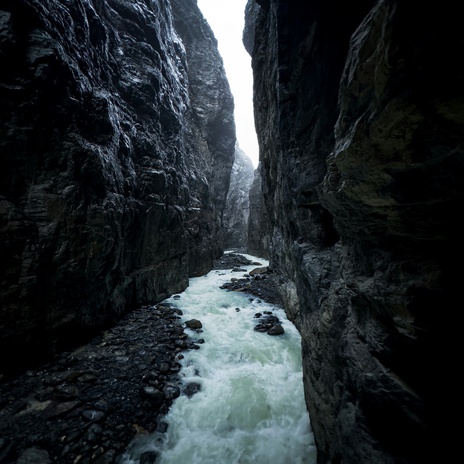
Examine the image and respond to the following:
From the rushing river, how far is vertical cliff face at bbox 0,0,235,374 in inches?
181

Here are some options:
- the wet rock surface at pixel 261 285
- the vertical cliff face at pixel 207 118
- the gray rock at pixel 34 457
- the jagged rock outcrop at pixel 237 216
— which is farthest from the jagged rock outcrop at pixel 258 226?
the gray rock at pixel 34 457

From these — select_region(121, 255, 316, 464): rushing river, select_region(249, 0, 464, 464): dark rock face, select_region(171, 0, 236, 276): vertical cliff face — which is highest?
select_region(171, 0, 236, 276): vertical cliff face

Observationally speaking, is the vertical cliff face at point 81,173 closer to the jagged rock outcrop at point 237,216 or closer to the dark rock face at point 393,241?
the dark rock face at point 393,241

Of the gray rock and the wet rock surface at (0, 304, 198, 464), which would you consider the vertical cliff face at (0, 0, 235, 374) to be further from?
the gray rock

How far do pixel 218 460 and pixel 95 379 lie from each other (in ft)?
13.4

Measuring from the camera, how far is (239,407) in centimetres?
613

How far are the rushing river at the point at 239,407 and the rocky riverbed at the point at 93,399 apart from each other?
0.41m

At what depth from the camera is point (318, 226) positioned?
659 centimetres

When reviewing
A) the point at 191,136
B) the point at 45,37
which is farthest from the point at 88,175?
the point at 191,136

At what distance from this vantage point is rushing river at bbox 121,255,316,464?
4.96 m

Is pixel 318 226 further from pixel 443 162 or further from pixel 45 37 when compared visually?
pixel 45 37

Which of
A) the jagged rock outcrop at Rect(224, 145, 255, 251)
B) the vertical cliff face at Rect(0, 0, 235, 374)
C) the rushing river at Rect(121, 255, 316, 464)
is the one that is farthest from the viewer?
the jagged rock outcrop at Rect(224, 145, 255, 251)

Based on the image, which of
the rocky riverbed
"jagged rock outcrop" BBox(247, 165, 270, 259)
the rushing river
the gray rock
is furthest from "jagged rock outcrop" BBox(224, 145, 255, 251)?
the gray rock

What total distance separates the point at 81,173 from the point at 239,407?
31.1ft
